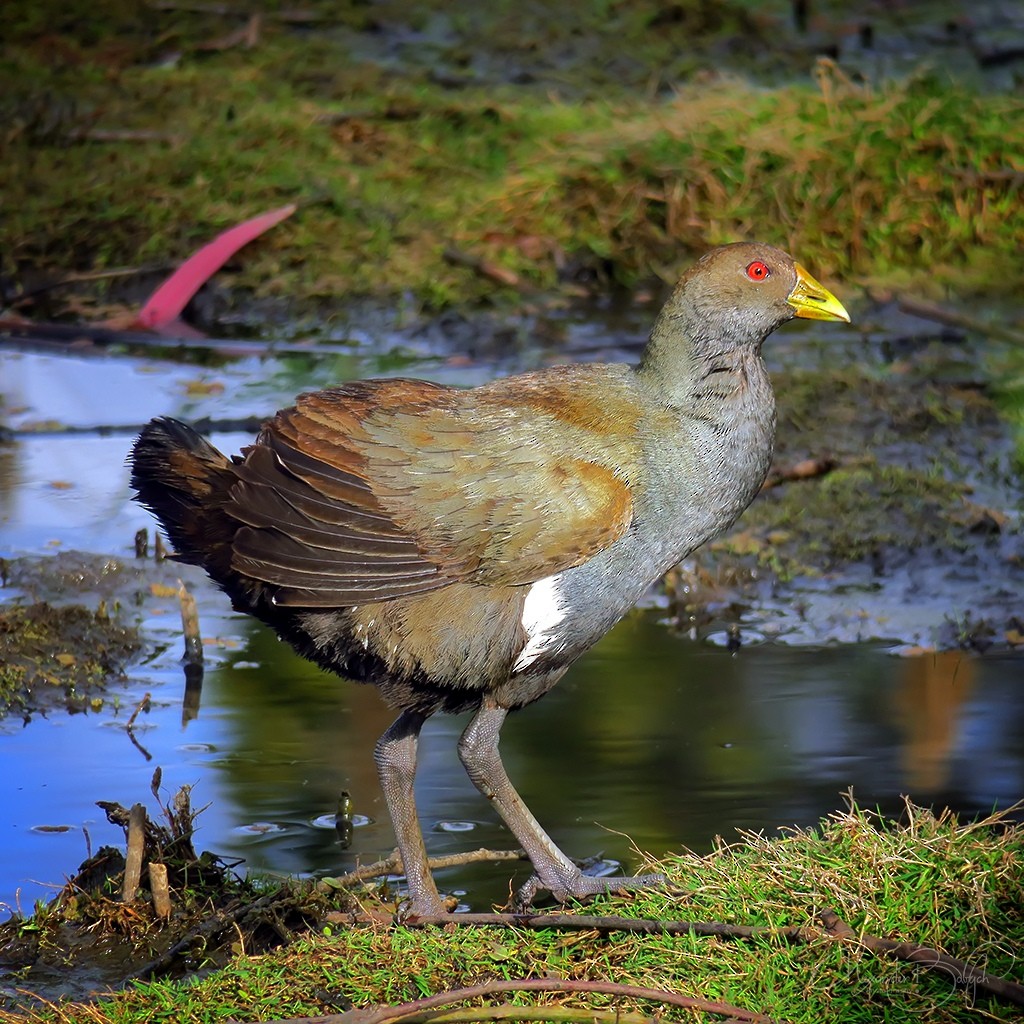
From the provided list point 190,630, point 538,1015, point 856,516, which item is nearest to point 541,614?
point 538,1015

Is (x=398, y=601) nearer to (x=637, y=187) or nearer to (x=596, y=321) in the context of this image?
(x=596, y=321)

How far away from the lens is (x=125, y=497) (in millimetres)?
7664

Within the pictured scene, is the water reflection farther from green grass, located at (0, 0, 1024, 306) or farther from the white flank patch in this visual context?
green grass, located at (0, 0, 1024, 306)

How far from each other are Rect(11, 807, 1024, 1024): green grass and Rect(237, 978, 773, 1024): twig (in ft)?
0.25

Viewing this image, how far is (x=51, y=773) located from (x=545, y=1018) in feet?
7.17

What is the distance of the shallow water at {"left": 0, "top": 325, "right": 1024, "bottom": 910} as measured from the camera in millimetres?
5113

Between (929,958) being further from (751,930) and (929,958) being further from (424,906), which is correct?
(424,906)

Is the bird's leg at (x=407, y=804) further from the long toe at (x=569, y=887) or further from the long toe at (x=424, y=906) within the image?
the long toe at (x=569, y=887)

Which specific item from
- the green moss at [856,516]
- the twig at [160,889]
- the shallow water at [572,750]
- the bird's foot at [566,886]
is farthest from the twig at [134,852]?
the green moss at [856,516]

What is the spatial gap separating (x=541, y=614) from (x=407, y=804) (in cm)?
62

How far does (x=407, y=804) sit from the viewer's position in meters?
4.73

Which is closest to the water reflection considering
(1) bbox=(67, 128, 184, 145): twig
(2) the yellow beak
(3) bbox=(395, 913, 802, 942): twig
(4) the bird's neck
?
(3) bbox=(395, 913, 802, 942): twig

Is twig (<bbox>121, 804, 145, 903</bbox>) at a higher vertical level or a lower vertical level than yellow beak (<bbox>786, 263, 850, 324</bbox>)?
lower

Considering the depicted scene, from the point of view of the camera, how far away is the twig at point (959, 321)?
8383mm
